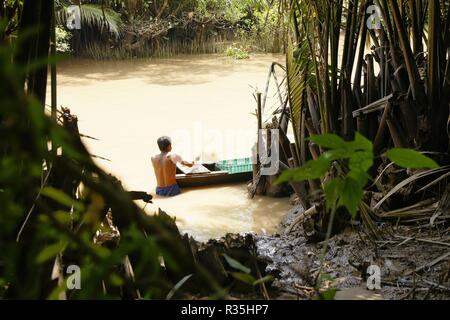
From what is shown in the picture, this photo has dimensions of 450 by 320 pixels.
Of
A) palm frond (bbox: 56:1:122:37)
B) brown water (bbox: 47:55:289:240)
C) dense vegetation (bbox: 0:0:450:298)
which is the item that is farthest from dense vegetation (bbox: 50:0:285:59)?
dense vegetation (bbox: 0:0:450:298)

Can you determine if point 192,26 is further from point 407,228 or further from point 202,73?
point 407,228

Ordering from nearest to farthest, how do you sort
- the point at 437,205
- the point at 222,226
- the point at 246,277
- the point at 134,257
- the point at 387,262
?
the point at 246,277 → the point at 134,257 → the point at 387,262 → the point at 437,205 → the point at 222,226

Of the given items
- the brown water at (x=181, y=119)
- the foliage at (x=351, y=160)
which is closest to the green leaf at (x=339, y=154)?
the foliage at (x=351, y=160)

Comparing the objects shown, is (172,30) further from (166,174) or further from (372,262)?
(372,262)

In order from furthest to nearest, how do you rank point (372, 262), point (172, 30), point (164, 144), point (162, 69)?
1. point (172, 30)
2. point (162, 69)
3. point (164, 144)
4. point (372, 262)

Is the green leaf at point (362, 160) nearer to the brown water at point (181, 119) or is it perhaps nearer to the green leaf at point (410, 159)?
the green leaf at point (410, 159)

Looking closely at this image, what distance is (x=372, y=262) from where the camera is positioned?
9.77ft

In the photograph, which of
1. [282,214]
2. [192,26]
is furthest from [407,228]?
[192,26]

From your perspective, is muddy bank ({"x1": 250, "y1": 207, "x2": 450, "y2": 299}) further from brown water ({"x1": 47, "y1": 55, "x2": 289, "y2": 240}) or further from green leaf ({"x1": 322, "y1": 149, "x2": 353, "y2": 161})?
brown water ({"x1": 47, "y1": 55, "x2": 289, "y2": 240})

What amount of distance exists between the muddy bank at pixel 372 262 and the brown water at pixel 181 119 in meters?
1.63

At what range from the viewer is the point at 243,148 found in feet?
29.1

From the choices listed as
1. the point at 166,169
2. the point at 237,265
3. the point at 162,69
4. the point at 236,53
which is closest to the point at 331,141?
the point at 237,265

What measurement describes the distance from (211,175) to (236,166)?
0.42 metres

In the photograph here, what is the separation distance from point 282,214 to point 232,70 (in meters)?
10.8
